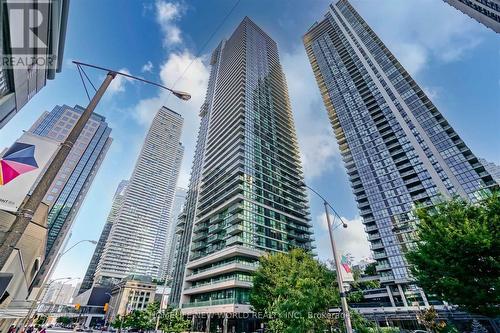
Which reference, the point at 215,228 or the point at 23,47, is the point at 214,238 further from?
the point at 23,47

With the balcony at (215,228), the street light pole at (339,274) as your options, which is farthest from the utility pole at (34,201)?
the balcony at (215,228)

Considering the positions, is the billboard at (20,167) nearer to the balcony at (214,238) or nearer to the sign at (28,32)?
the sign at (28,32)

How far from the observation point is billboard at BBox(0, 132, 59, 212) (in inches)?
209

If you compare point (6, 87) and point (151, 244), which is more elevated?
point (151, 244)

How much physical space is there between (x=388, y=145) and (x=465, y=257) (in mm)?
69583

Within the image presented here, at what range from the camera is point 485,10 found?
94.3ft

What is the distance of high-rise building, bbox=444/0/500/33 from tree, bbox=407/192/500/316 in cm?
2465

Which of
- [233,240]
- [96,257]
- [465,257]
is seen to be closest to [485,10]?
[465,257]

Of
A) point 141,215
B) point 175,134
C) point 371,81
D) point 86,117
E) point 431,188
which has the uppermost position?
point 175,134

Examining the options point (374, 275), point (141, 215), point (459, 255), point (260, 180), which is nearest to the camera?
point (459, 255)

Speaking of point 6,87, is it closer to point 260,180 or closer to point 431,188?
point 260,180

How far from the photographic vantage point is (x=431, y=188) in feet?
203

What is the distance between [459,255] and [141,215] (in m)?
169

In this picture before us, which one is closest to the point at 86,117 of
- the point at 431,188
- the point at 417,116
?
the point at 431,188
